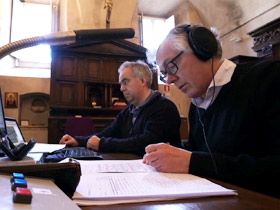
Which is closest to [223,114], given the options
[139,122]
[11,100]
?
[139,122]

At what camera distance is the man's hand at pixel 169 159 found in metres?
0.80

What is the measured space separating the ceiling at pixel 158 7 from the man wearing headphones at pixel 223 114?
629 centimetres

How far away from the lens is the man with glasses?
1.54m

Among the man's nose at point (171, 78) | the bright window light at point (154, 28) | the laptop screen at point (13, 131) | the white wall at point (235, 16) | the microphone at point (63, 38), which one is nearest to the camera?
the microphone at point (63, 38)

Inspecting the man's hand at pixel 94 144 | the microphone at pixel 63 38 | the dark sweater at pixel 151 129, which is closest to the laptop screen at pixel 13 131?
the dark sweater at pixel 151 129

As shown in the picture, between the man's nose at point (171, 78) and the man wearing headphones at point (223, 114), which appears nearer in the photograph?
the man wearing headphones at point (223, 114)

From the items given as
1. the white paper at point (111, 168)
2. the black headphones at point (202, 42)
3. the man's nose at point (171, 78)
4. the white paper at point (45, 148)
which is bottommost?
the white paper at point (45, 148)

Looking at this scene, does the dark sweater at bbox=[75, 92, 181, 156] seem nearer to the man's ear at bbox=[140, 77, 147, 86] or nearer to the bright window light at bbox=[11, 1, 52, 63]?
the man's ear at bbox=[140, 77, 147, 86]

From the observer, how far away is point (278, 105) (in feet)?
2.97

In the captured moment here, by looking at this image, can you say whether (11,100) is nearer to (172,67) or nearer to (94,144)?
(94,144)

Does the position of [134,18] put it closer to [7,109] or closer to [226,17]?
[226,17]

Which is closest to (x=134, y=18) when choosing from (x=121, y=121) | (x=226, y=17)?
(x=226, y=17)

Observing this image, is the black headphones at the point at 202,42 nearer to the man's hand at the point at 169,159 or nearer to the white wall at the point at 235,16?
the man's hand at the point at 169,159

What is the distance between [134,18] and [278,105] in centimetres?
606
